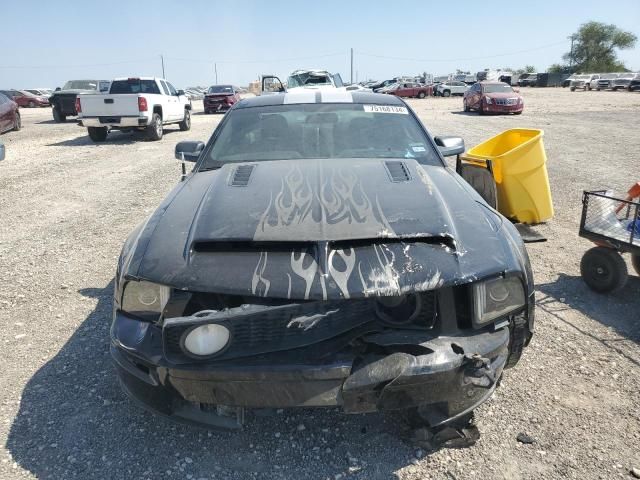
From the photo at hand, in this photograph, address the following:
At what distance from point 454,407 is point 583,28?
332ft

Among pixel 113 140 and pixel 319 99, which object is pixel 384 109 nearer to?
pixel 319 99

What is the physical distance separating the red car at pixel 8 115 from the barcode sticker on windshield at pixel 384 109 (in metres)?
15.9

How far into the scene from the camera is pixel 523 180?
5258 millimetres

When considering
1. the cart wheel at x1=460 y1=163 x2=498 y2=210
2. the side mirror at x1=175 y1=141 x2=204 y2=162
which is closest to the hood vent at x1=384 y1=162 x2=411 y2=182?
the side mirror at x1=175 y1=141 x2=204 y2=162

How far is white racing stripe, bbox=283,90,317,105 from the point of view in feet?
12.9

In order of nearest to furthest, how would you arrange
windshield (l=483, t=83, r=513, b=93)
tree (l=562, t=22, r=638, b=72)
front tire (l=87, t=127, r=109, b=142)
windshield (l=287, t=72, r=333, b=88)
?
front tire (l=87, t=127, r=109, b=142), windshield (l=287, t=72, r=333, b=88), windshield (l=483, t=83, r=513, b=93), tree (l=562, t=22, r=638, b=72)

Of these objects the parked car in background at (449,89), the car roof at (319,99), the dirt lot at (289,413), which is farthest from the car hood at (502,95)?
the parked car in background at (449,89)

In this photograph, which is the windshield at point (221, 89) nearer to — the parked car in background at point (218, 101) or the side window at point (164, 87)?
the parked car in background at point (218, 101)

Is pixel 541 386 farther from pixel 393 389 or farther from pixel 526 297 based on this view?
pixel 393 389

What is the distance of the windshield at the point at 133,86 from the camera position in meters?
14.9

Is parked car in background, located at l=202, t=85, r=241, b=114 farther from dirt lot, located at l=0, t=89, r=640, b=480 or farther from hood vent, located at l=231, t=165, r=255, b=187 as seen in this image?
hood vent, located at l=231, t=165, r=255, b=187

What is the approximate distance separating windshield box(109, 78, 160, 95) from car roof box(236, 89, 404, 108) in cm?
1218

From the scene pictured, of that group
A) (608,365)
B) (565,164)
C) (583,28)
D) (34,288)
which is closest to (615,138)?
(565,164)

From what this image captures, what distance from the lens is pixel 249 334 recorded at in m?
1.94
